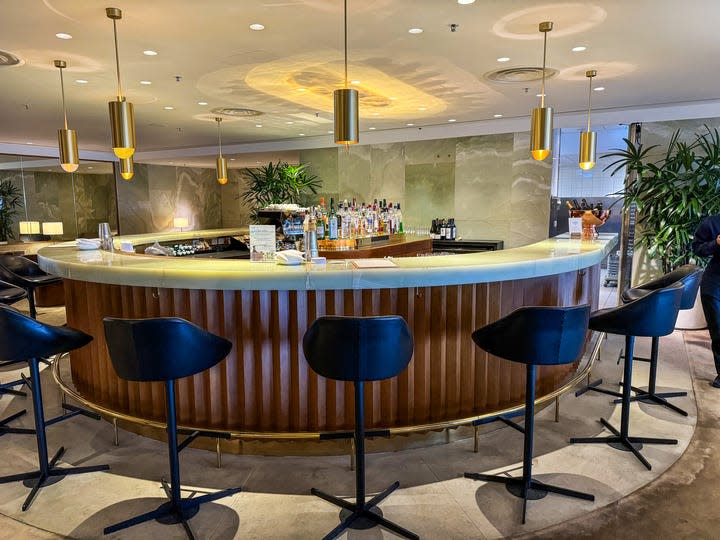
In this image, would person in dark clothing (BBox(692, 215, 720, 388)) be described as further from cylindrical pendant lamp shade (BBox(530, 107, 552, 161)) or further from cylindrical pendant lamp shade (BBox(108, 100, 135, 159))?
cylindrical pendant lamp shade (BBox(108, 100, 135, 159))

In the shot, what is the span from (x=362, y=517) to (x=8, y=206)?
33.8 feet

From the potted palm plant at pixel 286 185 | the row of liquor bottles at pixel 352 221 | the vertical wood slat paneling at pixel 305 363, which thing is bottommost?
the vertical wood slat paneling at pixel 305 363

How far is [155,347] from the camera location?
2.39m

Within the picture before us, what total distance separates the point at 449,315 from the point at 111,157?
40.3 feet

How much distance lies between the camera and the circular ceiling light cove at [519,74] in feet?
16.8

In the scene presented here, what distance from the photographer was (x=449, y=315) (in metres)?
3.27

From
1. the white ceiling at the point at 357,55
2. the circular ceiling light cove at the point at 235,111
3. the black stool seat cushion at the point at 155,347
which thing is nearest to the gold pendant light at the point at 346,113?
the white ceiling at the point at 357,55

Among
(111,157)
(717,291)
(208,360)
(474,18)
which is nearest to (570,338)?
(208,360)

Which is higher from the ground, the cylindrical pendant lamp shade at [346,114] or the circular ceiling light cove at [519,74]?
the circular ceiling light cove at [519,74]

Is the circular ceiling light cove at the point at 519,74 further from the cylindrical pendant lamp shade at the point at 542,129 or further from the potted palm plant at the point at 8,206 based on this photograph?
the potted palm plant at the point at 8,206

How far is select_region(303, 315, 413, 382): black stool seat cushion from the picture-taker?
7.52ft

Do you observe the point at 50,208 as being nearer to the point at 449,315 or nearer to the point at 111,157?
the point at 111,157

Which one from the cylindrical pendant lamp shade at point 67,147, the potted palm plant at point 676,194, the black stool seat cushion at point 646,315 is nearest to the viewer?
the black stool seat cushion at point 646,315

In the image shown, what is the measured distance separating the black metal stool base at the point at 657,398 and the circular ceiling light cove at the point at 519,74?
3.19 meters
